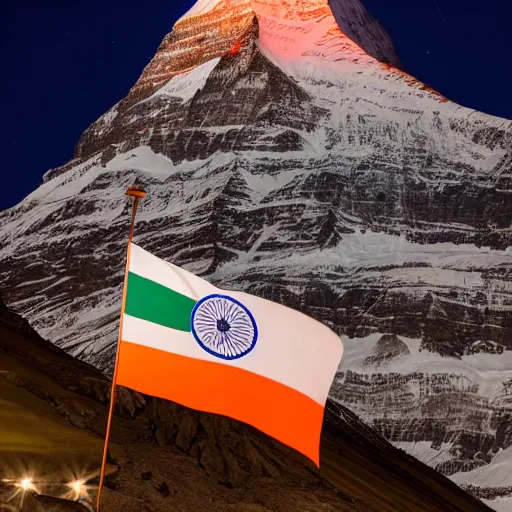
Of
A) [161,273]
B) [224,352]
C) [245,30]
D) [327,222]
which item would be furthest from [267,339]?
[245,30]

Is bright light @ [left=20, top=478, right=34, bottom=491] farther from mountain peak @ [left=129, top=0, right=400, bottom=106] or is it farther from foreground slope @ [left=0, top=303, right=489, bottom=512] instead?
mountain peak @ [left=129, top=0, right=400, bottom=106]

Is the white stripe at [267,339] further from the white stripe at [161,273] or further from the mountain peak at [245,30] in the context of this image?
the mountain peak at [245,30]

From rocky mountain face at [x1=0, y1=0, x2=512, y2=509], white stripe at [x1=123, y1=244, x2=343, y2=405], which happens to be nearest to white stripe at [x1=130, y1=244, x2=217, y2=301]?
white stripe at [x1=123, y1=244, x2=343, y2=405]

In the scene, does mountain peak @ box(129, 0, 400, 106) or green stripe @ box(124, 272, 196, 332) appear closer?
green stripe @ box(124, 272, 196, 332)

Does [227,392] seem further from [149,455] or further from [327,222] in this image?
[327,222]

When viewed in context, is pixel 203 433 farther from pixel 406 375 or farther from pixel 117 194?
pixel 117 194
